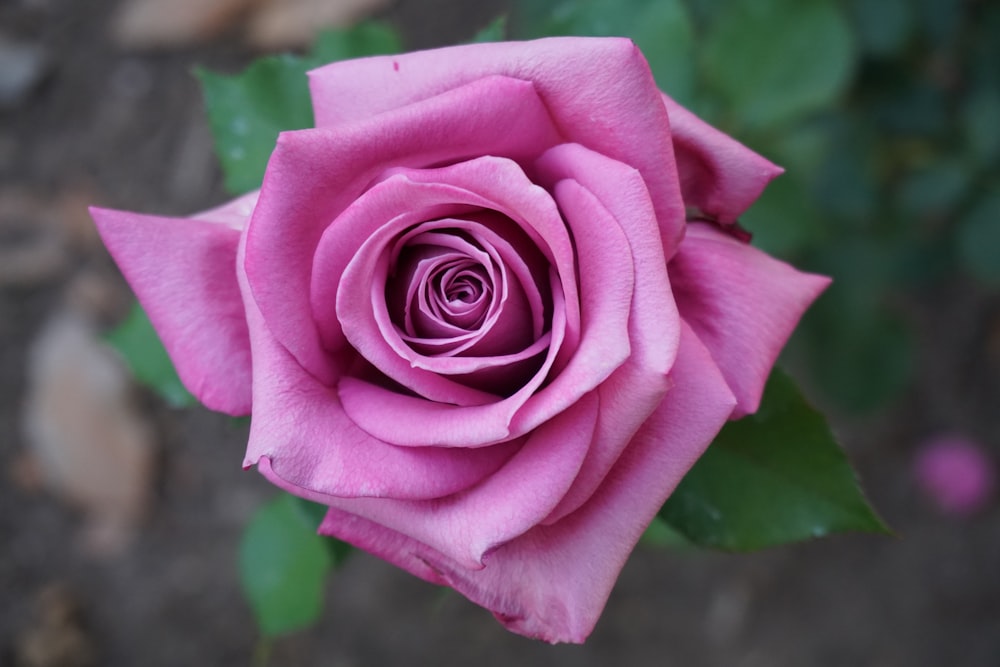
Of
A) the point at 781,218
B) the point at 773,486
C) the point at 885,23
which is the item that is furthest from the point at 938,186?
the point at 773,486

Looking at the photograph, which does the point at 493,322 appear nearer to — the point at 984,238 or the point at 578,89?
the point at 578,89

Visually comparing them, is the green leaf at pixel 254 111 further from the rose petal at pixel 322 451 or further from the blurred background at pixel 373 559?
the blurred background at pixel 373 559

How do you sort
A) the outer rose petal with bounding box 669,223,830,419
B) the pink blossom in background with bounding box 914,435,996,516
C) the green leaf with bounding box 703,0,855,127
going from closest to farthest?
the outer rose petal with bounding box 669,223,830,419 < the green leaf with bounding box 703,0,855,127 < the pink blossom in background with bounding box 914,435,996,516

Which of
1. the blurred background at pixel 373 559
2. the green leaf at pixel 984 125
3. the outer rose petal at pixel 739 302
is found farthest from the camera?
the blurred background at pixel 373 559

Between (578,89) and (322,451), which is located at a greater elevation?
(578,89)


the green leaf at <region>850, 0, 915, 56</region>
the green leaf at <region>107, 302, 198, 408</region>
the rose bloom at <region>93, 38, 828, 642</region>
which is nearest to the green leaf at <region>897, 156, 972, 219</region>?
the green leaf at <region>850, 0, 915, 56</region>

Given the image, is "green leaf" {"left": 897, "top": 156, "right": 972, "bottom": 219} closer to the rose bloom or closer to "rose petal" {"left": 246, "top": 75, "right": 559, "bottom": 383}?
the rose bloom

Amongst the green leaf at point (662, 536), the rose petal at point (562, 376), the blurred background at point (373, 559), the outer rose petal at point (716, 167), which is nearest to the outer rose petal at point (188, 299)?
the rose petal at point (562, 376)
